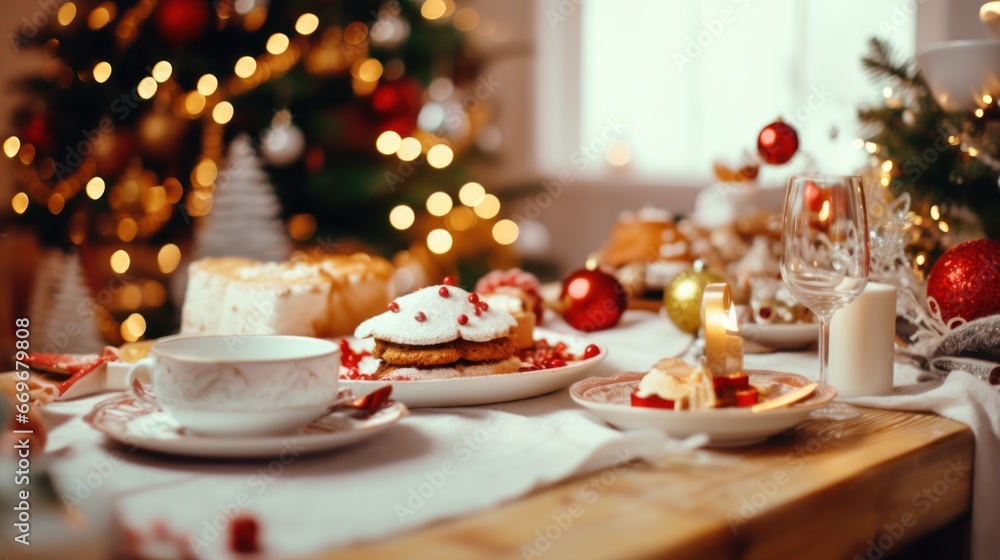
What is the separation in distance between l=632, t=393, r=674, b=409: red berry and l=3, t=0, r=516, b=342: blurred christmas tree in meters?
1.81

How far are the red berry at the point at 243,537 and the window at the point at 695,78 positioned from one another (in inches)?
78.9

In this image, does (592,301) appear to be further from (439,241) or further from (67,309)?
(67,309)

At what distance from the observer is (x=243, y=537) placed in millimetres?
578


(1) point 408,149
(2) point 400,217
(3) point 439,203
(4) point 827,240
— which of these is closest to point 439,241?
(3) point 439,203

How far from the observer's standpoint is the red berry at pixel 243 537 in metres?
0.58

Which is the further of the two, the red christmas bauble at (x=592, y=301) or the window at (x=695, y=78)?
the window at (x=695, y=78)

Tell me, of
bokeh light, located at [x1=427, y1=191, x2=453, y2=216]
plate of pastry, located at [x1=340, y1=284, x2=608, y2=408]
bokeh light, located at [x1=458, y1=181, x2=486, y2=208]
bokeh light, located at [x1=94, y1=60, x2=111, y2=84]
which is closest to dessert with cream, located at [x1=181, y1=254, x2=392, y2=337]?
plate of pastry, located at [x1=340, y1=284, x2=608, y2=408]

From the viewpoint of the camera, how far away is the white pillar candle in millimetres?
1027

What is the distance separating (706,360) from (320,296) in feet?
2.08

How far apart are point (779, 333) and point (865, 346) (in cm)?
25

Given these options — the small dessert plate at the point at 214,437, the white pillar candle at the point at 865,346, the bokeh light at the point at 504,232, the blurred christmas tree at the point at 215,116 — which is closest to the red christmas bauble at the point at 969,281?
the white pillar candle at the point at 865,346

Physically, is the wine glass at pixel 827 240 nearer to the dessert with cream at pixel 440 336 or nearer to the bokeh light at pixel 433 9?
the dessert with cream at pixel 440 336

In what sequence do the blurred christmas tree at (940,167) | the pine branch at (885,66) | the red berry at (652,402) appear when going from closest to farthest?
the red berry at (652,402), the blurred christmas tree at (940,167), the pine branch at (885,66)

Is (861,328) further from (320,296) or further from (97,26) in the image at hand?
(97,26)
